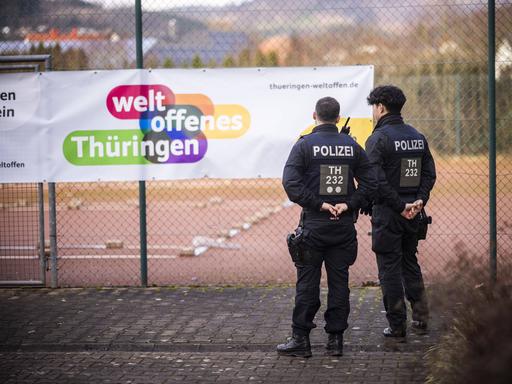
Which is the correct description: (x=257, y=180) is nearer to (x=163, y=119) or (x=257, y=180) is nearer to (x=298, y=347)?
(x=163, y=119)

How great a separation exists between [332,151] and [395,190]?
0.76m

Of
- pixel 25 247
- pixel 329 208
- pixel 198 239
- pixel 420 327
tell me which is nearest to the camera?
pixel 329 208

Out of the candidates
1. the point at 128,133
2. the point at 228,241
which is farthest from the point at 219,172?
the point at 228,241

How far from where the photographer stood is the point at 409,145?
22.9 ft

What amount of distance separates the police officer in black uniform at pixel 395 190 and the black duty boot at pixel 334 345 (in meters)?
0.57

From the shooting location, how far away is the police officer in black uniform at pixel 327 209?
6.48 meters

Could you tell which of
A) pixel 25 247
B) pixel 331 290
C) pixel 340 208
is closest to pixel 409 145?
pixel 340 208

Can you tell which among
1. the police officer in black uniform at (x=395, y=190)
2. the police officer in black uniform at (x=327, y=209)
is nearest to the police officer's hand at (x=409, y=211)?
the police officer in black uniform at (x=395, y=190)

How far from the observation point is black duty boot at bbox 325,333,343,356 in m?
6.61

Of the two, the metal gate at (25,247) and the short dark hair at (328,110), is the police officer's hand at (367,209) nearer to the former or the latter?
the short dark hair at (328,110)

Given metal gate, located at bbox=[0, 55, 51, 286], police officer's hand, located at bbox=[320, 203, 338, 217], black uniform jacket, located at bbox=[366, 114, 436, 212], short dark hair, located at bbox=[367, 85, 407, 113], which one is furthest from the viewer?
metal gate, located at bbox=[0, 55, 51, 286]

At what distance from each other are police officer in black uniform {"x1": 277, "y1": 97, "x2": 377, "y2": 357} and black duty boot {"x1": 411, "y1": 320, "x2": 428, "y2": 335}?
Result: 0.89 meters

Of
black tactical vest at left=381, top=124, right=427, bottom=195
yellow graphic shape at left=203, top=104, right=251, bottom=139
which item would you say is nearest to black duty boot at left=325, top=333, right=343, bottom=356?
black tactical vest at left=381, top=124, right=427, bottom=195

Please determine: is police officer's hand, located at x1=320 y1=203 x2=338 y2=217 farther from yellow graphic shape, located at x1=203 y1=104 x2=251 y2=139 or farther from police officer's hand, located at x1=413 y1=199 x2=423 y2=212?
yellow graphic shape, located at x1=203 y1=104 x2=251 y2=139
